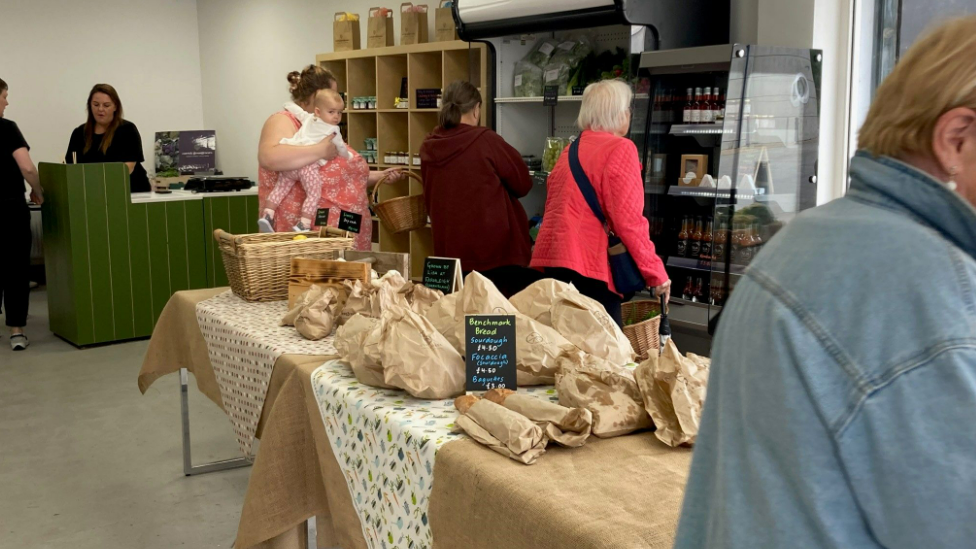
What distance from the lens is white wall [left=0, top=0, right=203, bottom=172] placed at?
9.09m

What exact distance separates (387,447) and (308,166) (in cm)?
242

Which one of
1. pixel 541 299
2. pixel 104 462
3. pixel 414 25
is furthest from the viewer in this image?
pixel 414 25

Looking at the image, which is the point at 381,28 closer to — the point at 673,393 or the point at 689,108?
the point at 689,108

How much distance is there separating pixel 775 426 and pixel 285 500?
1.78m

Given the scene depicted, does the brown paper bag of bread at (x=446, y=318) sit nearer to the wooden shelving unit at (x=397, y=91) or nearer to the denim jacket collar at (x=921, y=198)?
the denim jacket collar at (x=921, y=198)

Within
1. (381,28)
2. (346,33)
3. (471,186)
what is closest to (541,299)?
(471,186)

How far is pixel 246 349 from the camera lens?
2729 mm

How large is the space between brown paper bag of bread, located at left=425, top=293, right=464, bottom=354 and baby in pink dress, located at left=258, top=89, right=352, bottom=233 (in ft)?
6.23

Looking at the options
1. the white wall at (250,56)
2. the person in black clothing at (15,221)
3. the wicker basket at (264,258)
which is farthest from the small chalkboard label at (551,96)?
the person in black clothing at (15,221)

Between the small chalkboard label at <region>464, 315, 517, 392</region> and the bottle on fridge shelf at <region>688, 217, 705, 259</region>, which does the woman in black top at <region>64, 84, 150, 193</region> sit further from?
the small chalkboard label at <region>464, 315, 517, 392</region>

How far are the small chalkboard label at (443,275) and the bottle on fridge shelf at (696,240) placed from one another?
2.05 metres

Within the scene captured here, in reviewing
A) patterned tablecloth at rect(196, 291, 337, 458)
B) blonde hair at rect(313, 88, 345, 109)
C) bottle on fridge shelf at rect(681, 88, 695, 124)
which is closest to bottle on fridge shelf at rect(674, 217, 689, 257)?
bottle on fridge shelf at rect(681, 88, 695, 124)

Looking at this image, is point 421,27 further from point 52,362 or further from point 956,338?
point 956,338

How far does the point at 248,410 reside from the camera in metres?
2.74
